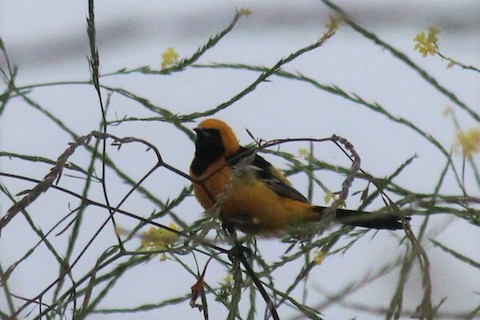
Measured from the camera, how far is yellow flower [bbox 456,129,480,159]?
1.76m

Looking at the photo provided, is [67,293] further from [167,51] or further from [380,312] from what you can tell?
[167,51]

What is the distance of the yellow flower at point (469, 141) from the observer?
69.3 inches

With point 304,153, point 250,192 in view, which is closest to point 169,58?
point 304,153

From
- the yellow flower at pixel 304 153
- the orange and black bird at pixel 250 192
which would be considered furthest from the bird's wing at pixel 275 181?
the yellow flower at pixel 304 153

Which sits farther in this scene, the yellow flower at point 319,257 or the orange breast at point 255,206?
the orange breast at point 255,206

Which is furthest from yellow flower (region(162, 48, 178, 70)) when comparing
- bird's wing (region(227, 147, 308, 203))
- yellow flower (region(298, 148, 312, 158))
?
bird's wing (region(227, 147, 308, 203))

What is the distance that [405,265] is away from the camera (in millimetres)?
1100

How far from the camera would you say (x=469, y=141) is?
178cm

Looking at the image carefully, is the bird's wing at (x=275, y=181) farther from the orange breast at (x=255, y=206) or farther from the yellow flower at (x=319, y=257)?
the yellow flower at (x=319, y=257)

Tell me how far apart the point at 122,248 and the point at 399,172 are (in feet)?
1.83

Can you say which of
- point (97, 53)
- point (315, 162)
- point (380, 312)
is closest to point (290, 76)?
point (315, 162)

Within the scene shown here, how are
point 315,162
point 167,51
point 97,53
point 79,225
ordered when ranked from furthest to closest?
point 167,51 < point 315,162 < point 79,225 < point 97,53

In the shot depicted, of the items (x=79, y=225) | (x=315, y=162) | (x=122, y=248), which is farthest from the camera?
(x=315, y=162)

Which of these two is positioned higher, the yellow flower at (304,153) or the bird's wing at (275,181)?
the bird's wing at (275,181)
